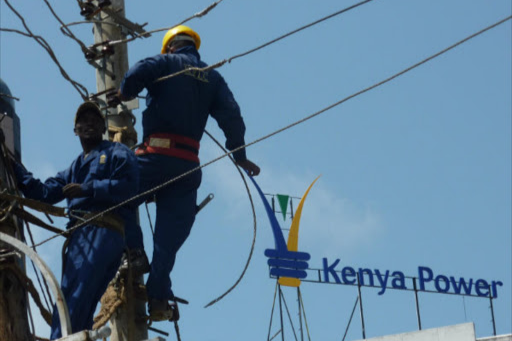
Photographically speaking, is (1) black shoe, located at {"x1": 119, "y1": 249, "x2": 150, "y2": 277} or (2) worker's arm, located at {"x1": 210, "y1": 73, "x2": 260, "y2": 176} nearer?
(1) black shoe, located at {"x1": 119, "y1": 249, "x2": 150, "y2": 277}

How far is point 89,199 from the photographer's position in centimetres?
1276

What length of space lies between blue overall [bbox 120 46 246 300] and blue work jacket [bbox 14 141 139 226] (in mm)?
918

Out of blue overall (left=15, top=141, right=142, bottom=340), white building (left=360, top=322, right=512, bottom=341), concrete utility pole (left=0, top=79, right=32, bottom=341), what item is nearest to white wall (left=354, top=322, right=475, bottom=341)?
white building (left=360, top=322, right=512, bottom=341)

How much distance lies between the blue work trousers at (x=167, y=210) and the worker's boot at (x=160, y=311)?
2.3 inches

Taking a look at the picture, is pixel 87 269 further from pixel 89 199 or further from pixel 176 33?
pixel 176 33

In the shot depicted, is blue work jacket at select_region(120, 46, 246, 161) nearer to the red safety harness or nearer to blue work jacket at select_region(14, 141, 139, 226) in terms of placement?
the red safety harness

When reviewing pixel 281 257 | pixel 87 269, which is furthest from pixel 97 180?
pixel 281 257

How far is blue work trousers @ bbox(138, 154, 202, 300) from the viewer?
13930 mm

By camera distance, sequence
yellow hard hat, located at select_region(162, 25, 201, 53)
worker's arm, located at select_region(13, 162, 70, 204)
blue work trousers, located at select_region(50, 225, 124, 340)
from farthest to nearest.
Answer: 1. yellow hard hat, located at select_region(162, 25, 201, 53)
2. worker's arm, located at select_region(13, 162, 70, 204)
3. blue work trousers, located at select_region(50, 225, 124, 340)

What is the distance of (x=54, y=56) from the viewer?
15070mm

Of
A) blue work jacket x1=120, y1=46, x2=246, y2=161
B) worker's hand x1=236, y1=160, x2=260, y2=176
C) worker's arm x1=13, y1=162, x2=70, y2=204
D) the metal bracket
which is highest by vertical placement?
the metal bracket

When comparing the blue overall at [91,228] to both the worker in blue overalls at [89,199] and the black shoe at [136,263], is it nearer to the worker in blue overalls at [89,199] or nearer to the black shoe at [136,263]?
the worker in blue overalls at [89,199]

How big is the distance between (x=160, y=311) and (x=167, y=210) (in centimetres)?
103

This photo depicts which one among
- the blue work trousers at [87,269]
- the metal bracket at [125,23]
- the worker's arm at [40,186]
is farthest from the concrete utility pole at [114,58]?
the blue work trousers at [87,269]
